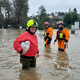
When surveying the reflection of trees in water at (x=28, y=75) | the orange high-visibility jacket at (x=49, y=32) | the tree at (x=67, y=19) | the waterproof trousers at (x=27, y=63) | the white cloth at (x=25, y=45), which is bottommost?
the reflection of trees in water at (x=28, y=75)

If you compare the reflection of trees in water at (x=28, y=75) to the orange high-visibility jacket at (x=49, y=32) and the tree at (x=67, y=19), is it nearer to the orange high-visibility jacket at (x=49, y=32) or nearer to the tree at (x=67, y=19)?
the orange high-visibility jacket at (x=49, y=32)

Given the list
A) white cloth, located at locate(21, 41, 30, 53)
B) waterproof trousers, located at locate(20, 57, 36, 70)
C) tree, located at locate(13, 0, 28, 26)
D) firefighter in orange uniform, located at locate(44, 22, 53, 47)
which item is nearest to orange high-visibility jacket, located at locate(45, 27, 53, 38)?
firefighter in orange uniform, located at locate(44, 22, 53, 47)

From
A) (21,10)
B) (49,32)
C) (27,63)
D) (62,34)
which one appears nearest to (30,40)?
(27,63)

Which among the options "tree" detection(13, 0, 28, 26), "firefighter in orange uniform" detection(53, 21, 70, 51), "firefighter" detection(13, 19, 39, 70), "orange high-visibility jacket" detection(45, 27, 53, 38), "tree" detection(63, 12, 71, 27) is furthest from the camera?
"tree" detection(63, 12, 71, 27)

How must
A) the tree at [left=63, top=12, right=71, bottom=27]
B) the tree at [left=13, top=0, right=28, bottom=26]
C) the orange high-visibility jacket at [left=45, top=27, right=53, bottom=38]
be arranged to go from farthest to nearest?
the tree at [left=63, top=12, right=71, bottom=27]
the tree at [left=13, top=0, right=28, bottom=26]
the orange high-visibility jacket at [left=45, top=27, right=53, bottom=38]

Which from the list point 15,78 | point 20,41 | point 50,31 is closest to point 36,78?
point 15,78

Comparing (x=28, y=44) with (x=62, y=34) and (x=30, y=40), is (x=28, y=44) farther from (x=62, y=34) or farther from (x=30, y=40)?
(x=62, y=34)

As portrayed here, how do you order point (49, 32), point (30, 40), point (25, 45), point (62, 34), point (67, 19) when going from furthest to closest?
point (67, 19), point (49, 32), point (62, 34), point (30, 40), point (25, 45)

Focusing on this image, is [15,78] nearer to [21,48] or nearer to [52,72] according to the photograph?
[21,48]

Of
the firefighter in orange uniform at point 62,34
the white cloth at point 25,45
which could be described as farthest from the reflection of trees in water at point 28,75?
the firefighter in orange uniform at point 62,34

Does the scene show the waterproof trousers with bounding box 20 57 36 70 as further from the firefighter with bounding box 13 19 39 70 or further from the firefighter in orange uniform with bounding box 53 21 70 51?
the firefighter in orange uniform with bounding box 53 21 70 51

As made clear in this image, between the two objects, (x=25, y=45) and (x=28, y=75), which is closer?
(x=25, y=45)

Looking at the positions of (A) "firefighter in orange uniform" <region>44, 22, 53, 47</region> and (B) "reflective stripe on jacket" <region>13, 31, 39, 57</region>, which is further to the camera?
(A) "firefighter in orange uniform" <region>44, 22, 53, 47</region>

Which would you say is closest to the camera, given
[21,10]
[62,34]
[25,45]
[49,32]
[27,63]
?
[25,45]
